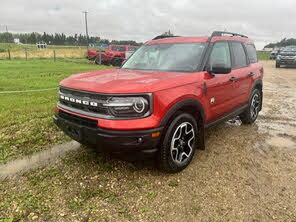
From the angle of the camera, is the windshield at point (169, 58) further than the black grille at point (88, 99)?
Yes

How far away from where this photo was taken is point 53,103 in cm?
636

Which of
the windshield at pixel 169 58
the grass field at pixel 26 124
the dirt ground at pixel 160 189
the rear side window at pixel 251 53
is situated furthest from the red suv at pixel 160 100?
the grass field at pixel 26 124

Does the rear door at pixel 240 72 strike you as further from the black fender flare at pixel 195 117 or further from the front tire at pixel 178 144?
the front tire at pixel 178 144

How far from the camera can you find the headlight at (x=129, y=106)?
260 cm

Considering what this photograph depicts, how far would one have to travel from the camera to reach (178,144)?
3172mm

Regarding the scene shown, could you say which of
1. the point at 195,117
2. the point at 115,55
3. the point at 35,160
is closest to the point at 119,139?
the point at 195,117

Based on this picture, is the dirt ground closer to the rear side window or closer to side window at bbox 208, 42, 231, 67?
side window at bbox 208, 42, 231, 67

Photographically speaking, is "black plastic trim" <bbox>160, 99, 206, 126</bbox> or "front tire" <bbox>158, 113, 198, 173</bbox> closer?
"black plastic trim" <bbox>160, 99, 206, 126</bbox>

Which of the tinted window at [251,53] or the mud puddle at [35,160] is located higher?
the tinted window at [251,53]

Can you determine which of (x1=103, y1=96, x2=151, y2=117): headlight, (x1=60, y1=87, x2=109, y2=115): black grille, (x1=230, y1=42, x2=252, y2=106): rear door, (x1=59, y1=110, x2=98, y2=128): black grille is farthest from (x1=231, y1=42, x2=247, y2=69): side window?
(x1=59, y1=110, x2=98, y2=128): black grille

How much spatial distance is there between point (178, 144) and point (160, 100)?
0.76 m

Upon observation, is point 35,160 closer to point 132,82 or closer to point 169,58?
point 132,82

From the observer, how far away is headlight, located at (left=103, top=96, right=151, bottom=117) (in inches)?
103

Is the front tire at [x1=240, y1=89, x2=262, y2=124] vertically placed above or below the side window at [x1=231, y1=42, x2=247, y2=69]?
below
